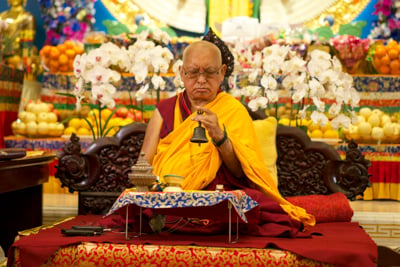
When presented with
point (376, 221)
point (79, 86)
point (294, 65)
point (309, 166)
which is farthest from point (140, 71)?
point (376, 221)

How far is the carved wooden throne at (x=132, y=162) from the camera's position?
407cm

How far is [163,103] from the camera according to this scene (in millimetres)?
3908

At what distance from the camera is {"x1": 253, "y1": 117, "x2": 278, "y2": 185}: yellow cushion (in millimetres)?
4008

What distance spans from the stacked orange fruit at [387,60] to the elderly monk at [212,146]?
358 cm

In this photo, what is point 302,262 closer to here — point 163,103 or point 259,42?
point 163,103

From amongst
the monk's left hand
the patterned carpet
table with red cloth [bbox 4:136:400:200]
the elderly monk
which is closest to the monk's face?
the elderly monk

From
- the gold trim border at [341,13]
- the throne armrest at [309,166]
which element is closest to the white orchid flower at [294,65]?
the throne armrest at [309,166]

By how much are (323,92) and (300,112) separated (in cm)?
19

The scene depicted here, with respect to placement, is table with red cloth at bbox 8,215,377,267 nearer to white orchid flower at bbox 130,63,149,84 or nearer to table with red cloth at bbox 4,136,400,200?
white orchid flower at bbox 130,63,149,84

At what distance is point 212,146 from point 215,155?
2.6 inches

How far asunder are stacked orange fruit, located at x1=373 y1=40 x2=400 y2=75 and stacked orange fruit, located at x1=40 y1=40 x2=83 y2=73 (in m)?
3.11

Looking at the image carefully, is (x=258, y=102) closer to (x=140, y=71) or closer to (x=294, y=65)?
(x=294, y=65)

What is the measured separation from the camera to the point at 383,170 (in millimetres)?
6023

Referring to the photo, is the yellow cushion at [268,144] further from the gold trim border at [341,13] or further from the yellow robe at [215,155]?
the gold trim border at [341,13]
